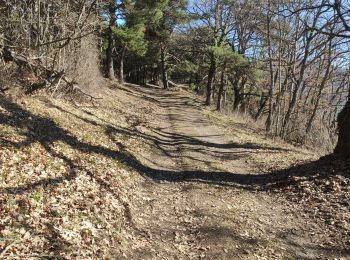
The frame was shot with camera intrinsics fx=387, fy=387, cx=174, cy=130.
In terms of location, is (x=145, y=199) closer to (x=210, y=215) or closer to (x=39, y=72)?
(x=210, y=215)

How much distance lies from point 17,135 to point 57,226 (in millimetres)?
3876

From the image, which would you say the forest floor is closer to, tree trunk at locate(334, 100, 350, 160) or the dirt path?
the dirt path

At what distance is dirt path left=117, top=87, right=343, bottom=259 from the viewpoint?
22.7ft

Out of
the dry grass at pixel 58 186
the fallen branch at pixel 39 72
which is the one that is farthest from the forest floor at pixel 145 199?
the fallen branch at pixel 39 72

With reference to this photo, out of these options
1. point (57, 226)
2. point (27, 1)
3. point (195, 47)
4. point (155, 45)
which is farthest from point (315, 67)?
point (57, 226)

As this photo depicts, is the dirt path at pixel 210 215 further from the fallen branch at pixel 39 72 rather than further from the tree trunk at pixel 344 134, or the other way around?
the fallen branch at pixel 39 72

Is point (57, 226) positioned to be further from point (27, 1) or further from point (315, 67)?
point (315, 67)

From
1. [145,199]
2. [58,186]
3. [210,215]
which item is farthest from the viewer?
[145,199]

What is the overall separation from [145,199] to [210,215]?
1.63m

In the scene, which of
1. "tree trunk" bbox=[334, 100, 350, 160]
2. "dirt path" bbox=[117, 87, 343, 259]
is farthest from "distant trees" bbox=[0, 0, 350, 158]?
"dirt path" bbox=[117, 87, 343, 259]

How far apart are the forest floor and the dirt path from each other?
0.02 metres

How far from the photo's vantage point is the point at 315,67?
119 feet

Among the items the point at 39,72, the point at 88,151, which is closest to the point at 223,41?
the point at 39,72

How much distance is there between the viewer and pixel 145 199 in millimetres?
9094
